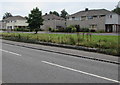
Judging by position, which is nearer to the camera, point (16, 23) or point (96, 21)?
point (96, 21)

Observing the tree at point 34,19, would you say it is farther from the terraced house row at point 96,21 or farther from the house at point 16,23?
the house at point 16,23

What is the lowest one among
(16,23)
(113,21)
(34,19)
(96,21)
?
(34,19)

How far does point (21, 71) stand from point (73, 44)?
10.5 metres

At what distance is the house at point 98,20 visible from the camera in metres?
54.8

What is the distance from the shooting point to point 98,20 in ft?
185

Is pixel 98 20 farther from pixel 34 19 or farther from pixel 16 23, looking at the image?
pixel 16 23

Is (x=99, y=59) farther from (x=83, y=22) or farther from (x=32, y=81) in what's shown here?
(x=83, y=22)

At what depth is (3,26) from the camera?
10750cm

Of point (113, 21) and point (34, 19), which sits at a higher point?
point (113, 21)

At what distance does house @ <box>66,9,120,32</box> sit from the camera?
54.8 metres

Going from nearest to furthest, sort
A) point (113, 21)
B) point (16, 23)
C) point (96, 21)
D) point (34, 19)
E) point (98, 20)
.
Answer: point (34, 19), point (113, 21), point (98, 20), point (96, 21), point (16, 23)

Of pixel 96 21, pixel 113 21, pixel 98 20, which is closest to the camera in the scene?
pixel 113 21

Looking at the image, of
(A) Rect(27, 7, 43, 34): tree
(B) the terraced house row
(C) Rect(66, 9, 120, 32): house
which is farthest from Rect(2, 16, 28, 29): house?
(A) Rect(27, 7, 43, 34): tree

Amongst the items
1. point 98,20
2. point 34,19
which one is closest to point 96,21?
point 98,20
